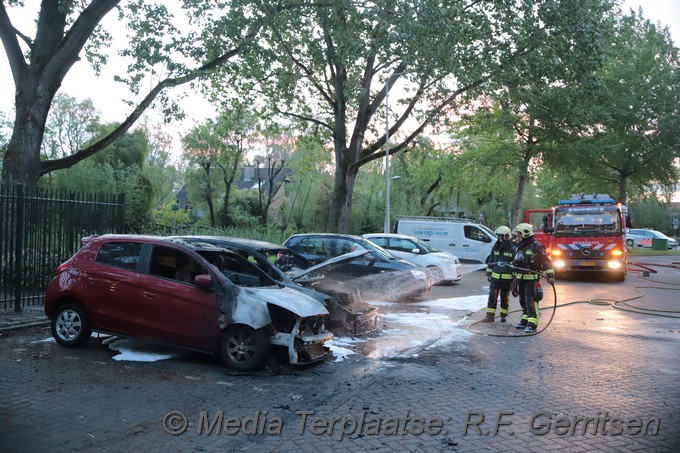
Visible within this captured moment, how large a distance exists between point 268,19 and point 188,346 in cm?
1053

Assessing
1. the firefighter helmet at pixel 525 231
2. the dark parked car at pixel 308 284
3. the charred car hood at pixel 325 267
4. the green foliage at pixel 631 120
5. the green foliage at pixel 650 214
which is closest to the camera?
the dark parked car at pixel 308 284

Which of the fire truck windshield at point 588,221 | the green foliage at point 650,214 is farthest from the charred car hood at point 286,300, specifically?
the green foliage at point 650,214

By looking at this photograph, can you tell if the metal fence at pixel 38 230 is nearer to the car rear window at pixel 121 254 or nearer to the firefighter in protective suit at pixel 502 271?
the car rear window at pixel 121 254

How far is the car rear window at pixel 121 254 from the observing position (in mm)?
6965

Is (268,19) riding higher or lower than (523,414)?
higher

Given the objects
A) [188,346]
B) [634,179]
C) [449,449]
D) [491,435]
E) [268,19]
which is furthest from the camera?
[634,179]

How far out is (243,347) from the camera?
6309 mm

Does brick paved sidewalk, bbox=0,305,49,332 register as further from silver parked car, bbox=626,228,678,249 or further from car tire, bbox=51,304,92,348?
silver parked car, bbox=626,228,678,249

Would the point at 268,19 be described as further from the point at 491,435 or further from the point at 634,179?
the point at 634,179

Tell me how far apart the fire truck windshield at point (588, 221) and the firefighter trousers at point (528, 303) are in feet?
32.2

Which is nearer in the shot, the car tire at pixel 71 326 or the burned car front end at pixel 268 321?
the burned car front end at pixel 268 321

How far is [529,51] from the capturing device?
58.6ft

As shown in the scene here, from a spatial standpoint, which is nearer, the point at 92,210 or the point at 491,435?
the point at 491,435

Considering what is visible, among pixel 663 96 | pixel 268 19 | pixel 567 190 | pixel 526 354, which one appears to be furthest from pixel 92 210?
pixel 567 190
